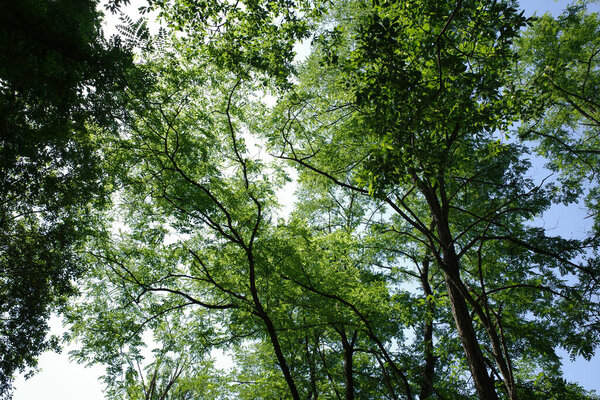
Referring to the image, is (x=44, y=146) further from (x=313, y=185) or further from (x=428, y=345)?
(x=428, y=345)

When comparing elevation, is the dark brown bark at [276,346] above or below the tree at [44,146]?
below

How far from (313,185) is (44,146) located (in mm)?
6048

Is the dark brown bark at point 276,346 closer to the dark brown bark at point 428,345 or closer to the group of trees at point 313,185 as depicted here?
the group of trees at point 313,185

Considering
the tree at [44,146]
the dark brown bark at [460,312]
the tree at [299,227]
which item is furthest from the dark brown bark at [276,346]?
the tree at [44,146]

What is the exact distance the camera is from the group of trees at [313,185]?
4449mm

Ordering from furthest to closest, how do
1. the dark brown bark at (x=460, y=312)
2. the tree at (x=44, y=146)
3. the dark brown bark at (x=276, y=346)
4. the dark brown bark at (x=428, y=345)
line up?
the dark brown bark at (x=428, y=345)
the dark brown bark at (x=276, y=346)
the dark brown bark at (x=460, y=312)
the tree at (x=44, y=146)

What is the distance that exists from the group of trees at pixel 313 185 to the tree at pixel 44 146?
0.07 metres

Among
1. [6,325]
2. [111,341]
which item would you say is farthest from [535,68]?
[6,325]

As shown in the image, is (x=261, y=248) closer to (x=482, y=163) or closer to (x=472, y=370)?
(x=472, y=370)

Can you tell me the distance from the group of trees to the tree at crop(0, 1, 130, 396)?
2.6 inches

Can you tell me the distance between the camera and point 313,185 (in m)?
9.05

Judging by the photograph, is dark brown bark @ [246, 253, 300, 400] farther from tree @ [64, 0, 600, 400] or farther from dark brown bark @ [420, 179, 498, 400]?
dark brown bark @ [420, 179, 498, 400]

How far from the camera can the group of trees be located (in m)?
4.45

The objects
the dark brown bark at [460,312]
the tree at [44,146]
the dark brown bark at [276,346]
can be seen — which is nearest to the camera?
the tree at [44,146]
